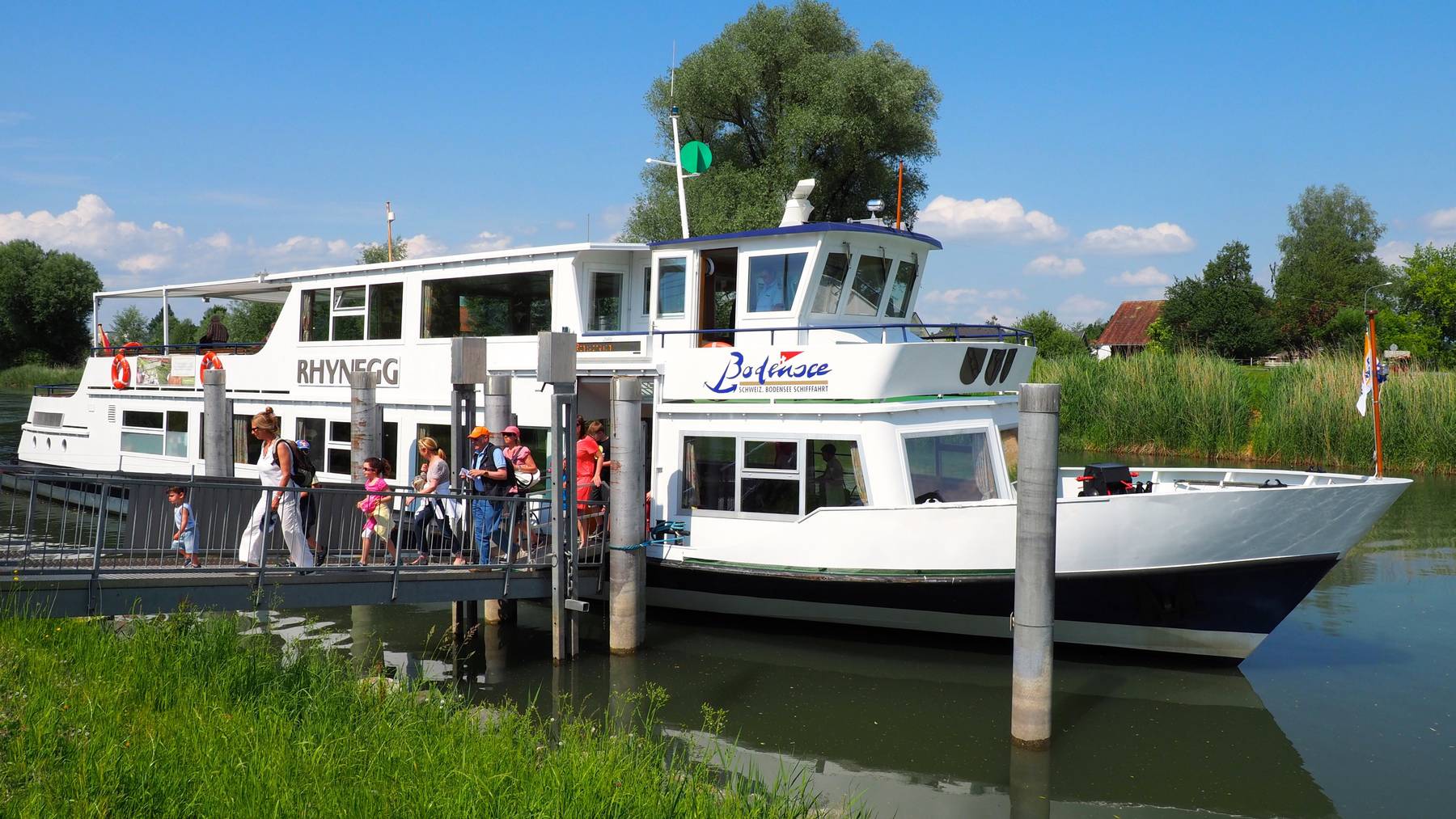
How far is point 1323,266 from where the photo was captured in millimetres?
65375

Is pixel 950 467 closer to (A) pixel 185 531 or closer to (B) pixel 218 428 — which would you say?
(A) pixel 185 531

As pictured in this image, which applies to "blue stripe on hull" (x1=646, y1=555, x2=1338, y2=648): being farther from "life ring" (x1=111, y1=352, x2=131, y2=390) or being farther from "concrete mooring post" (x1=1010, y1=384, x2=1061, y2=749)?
"life ring" (x1=111, y1=352, x2=131, y2=390)

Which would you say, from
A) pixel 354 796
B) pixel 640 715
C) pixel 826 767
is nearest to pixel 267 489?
pixel 640 715

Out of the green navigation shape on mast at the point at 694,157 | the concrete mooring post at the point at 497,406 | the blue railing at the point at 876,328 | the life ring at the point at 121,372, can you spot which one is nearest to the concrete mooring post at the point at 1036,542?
the blue railing at the point at 876,328

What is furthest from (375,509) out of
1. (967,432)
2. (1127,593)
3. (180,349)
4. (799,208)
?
(180,349)

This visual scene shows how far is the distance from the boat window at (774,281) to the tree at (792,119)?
54.9 ft

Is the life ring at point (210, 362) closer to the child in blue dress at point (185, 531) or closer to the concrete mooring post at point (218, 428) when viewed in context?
the concrete mooring post at point (218, 428)

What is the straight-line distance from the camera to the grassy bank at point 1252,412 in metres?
23.8

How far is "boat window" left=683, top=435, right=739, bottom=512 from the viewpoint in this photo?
11.1 m

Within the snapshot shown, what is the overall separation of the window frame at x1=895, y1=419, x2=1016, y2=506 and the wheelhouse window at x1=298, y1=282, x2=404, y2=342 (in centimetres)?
695

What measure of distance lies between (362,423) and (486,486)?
3.05 meters

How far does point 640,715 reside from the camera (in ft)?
29.7

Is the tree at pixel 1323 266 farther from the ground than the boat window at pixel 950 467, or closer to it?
farther from the ground

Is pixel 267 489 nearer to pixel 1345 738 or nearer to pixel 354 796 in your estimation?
pixel 354 796
